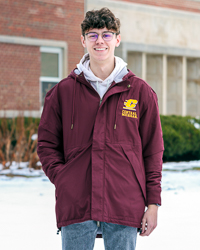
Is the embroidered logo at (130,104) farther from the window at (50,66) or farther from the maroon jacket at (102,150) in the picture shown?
the window at (50,66)

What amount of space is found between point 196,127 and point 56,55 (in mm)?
4808

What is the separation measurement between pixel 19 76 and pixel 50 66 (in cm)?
122

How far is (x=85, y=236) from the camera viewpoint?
2.21 m

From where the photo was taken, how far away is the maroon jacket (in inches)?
88.1

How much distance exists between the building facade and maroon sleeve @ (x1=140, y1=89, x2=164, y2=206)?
8.88 metres

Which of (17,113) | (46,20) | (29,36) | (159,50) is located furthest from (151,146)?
(159,50)

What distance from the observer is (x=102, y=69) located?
239 cm

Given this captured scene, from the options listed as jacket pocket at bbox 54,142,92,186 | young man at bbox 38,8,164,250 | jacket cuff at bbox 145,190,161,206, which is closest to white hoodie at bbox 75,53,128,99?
young man at bbox 38,8,164,250

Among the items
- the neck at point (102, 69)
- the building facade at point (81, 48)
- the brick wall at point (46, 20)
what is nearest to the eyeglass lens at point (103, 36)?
the neck at point (102, 69)

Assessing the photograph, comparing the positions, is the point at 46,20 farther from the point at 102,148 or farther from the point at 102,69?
the point at 102,148

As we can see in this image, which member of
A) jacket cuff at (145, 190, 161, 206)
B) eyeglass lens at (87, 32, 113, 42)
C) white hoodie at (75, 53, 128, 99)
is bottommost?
jacket cuff at (145, 190, 161, 206)

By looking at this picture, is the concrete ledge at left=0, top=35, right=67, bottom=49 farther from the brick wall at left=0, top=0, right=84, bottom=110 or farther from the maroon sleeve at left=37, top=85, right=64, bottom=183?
the maroon sleeve at left=37, top=85, right=64, bottom=183

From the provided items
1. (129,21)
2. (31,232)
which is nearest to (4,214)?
(31,232)

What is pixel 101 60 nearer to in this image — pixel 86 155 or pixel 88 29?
pixel 88 29
